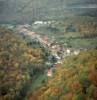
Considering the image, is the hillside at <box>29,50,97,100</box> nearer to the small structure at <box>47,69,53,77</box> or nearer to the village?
the small structure at <box>47,69,53,77</box>

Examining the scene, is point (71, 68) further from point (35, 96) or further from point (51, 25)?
point (51, 25)

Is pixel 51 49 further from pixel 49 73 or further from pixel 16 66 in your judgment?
pixel 16 66

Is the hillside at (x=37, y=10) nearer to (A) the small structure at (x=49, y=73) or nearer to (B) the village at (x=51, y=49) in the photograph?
(B) the village at (x=51, y=49)

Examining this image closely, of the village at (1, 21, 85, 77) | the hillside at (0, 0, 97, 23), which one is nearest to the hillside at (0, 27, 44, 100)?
the village at (1, 21, 85, 77)

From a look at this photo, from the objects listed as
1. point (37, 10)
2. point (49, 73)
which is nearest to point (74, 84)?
point (49, 73)

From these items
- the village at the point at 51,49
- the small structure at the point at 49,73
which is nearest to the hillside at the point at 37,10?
the village at the point at 51,49

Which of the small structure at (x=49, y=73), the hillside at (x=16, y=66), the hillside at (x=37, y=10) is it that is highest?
the hillside at (x=37, y=10)
